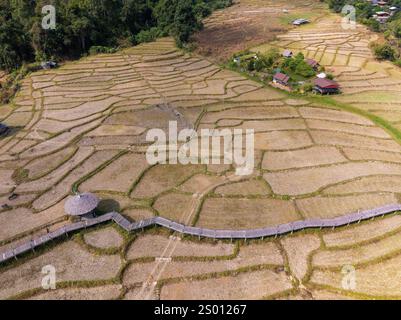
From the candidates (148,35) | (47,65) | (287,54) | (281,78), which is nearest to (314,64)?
(287,54)

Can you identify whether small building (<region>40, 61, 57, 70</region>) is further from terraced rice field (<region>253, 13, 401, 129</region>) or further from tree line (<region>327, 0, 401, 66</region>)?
tree line (<region>327, 0, 401, 66</region>)

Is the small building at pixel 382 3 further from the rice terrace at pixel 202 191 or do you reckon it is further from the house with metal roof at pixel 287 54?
the house with metal roof at pixel 287 54

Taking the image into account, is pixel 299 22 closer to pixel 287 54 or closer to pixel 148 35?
pixel 287 54

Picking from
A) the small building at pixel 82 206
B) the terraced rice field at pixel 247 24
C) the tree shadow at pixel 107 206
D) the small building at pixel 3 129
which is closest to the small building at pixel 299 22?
the terraced rice field at pixel 247 24

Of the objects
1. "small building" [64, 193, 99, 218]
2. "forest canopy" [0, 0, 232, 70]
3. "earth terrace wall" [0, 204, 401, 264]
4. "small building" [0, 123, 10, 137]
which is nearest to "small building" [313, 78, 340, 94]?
"earth terrace wall" [0, 204, 401, 264]

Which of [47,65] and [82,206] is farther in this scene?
[47,65]
